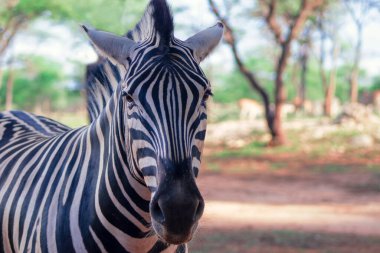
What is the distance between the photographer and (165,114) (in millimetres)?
2188

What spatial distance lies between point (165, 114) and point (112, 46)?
→ 0.43 metres

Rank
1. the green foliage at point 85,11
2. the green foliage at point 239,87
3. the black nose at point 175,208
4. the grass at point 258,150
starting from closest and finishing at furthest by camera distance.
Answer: the black nose at point 175,208, the grass at point 258,150, the green foliage at point 85,11, the green foliage at point 239,87

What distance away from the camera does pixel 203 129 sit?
2.33 meters

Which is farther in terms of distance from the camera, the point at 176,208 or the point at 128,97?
the point at 128,97

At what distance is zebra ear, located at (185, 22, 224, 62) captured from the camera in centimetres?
251

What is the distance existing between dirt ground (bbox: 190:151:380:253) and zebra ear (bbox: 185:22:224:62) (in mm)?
748

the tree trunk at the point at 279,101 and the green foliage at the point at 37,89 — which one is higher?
the green foliage at the point at 37,89

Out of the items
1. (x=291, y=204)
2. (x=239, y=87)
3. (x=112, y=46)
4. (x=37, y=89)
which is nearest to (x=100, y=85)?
(x=112, y=46)

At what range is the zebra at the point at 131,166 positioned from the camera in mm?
2070

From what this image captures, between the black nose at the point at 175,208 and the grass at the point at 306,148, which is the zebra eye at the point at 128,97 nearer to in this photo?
the black nose at the point at 175,208

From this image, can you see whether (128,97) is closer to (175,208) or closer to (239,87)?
(175,208)

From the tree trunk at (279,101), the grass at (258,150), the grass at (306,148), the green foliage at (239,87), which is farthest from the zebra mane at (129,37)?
the green foliage at (239,87)

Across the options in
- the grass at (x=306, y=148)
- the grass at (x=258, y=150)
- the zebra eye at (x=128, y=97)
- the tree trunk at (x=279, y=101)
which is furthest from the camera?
the tree trunk at (x=279, y=101)

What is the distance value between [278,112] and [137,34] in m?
16.9
